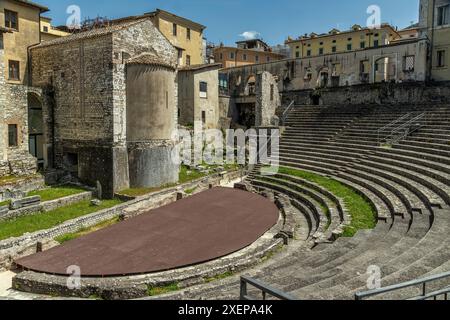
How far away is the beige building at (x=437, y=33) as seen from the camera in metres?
26.4

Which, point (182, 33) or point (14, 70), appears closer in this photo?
point (14, 70)

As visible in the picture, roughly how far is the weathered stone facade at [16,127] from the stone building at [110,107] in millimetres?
1444

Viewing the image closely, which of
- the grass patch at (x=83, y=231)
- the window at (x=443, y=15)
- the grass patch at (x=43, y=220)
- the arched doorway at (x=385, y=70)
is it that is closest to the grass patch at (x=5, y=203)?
the grass patch at (x=43, y=220)

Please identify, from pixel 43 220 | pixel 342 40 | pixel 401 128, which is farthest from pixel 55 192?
pixel 342 40

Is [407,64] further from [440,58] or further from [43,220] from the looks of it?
[43,220]

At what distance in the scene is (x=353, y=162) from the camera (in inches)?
789

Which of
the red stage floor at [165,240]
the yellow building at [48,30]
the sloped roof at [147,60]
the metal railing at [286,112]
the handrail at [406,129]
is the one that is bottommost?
the red stage floor at [165,240]

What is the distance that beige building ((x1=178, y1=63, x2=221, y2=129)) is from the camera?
30.4m

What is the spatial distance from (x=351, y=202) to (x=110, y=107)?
13576 mm

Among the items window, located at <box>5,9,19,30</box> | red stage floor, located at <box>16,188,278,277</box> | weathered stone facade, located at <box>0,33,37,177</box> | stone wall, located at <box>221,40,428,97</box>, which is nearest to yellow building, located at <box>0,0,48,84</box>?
window, located at <box>5,9,19,30</box>

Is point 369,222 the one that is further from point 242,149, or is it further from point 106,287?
point 242,149

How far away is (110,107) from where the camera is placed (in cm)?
2028

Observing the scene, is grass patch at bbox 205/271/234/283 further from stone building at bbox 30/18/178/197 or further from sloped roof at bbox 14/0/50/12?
sloped roof at bbox 14/0/50/12

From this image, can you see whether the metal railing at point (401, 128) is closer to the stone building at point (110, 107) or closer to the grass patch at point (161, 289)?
the stone building at point (110, 107)
